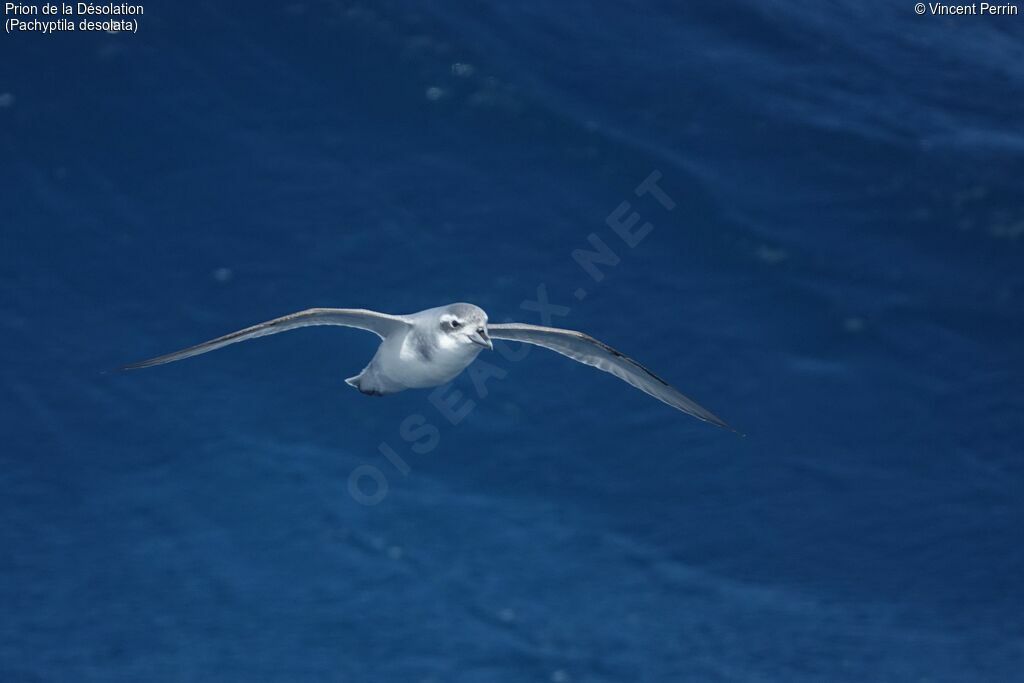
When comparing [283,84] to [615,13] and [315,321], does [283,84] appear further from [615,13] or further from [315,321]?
[315,321]

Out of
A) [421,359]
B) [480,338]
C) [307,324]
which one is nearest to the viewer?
[480,338]

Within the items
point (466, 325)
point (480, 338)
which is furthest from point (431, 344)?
point (480, 338)

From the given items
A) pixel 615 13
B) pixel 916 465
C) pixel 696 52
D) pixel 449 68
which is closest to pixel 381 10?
pixel 449 68

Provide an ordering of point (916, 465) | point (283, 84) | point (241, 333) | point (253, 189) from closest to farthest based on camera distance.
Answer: point (241, 333)
point (916, 465)
point (253, 189)
point (283, 84)

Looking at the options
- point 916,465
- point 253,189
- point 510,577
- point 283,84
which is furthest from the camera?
point 283,84

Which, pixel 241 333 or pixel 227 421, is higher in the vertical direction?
pixel 227 421

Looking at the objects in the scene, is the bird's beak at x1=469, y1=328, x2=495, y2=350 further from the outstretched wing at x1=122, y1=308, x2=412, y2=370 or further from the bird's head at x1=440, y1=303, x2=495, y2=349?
the outstretched wing at x1=122, y1=308, x2=412, y2=370

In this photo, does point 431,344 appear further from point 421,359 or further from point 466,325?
point 466,325
